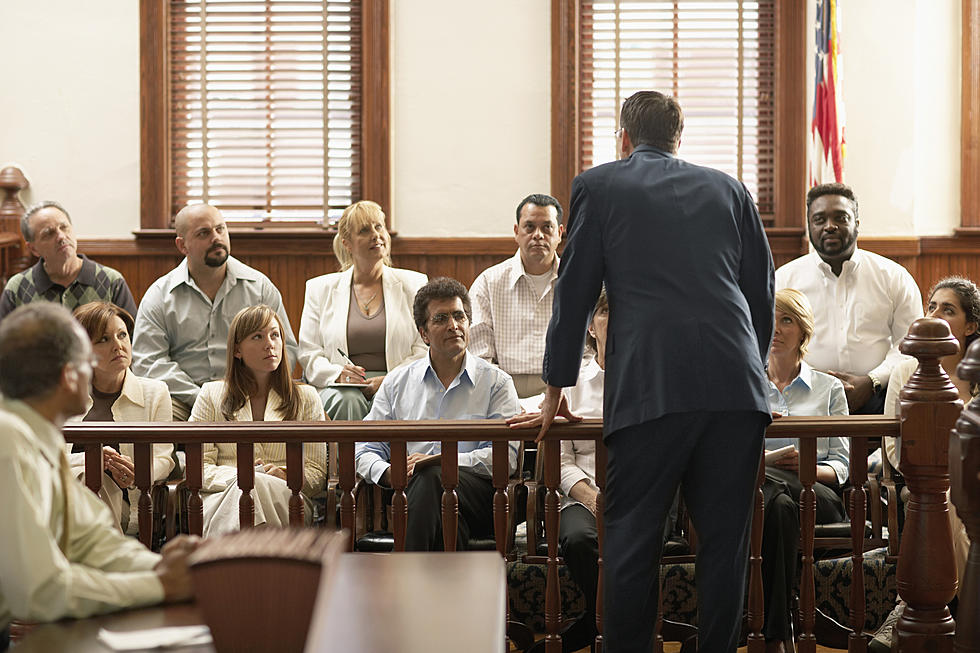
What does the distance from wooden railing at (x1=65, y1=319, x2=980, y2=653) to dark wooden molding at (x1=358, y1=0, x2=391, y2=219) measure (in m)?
3.13

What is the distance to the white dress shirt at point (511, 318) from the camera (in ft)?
15.9

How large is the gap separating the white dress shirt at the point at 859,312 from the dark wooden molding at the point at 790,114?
1.06m

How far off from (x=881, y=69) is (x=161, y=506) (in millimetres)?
4202

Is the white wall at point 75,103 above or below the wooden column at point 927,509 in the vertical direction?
above

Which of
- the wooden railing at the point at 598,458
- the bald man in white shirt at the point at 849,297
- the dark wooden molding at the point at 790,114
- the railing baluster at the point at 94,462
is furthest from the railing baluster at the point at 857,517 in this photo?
the dark wooden molding at the point at 790,114

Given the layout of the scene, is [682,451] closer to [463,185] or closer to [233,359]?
[233,359]

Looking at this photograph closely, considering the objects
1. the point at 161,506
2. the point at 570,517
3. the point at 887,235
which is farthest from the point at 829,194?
the point at 161,506

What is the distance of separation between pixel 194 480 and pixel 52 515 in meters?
1.29

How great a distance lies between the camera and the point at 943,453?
2.97 meters

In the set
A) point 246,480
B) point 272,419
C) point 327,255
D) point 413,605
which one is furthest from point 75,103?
point 413,605

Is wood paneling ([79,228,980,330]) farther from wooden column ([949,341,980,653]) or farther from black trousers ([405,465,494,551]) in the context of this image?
wooden column ([949,341,980,653])

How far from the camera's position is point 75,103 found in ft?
19.9

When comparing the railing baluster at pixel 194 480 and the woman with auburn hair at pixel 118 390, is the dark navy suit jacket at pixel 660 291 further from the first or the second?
the woman with auburn hair at pixel 118 390

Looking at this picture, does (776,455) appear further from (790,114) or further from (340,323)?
(790,114)
